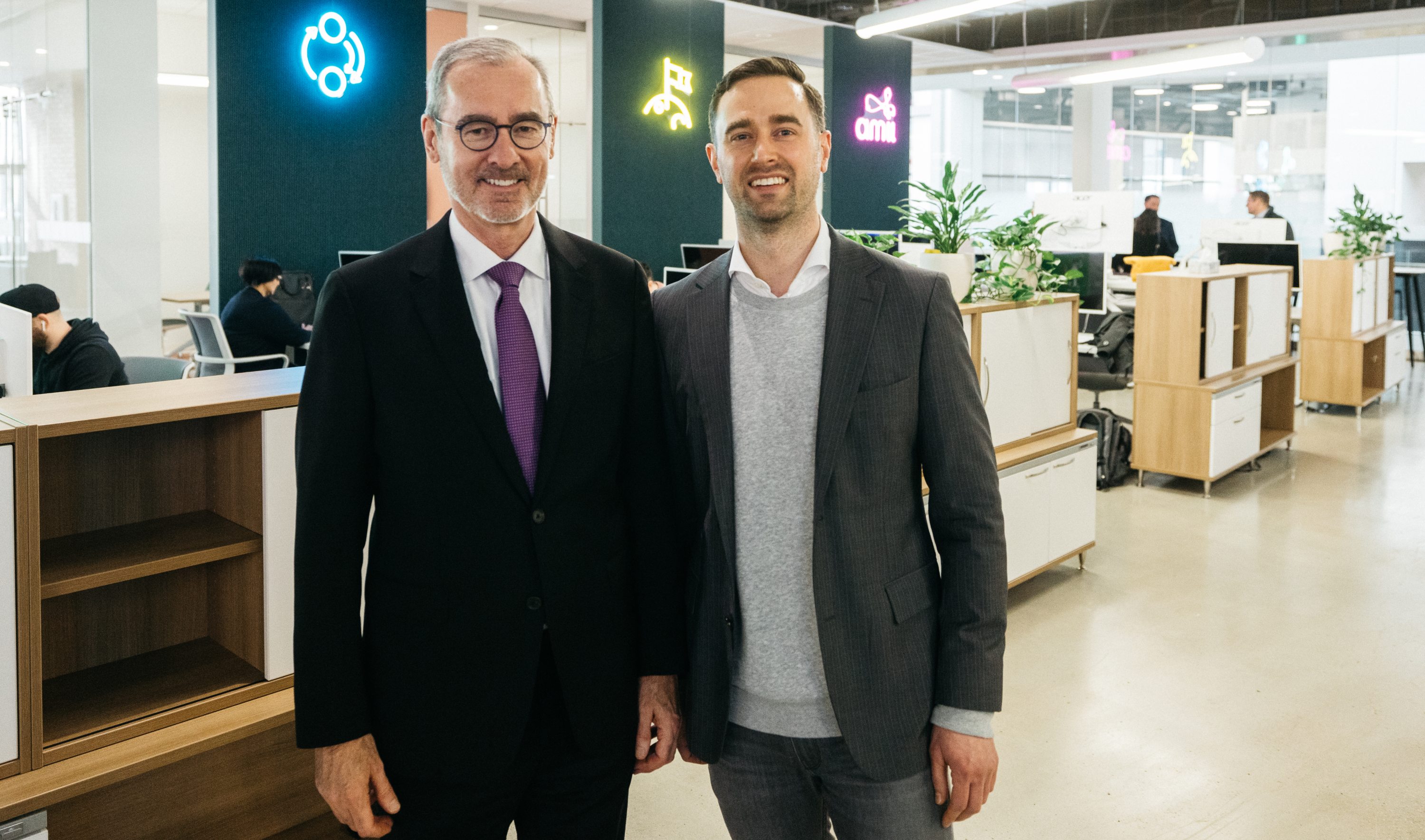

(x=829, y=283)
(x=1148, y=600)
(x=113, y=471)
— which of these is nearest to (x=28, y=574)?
(x=113, y=471)

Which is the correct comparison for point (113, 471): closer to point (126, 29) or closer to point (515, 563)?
point (515, 563)

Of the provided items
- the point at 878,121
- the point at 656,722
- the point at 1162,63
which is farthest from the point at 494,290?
the point at 878,121

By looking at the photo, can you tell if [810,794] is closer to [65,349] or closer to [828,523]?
[828,523]

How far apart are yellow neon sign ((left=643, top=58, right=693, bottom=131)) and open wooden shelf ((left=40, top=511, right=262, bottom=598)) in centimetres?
804

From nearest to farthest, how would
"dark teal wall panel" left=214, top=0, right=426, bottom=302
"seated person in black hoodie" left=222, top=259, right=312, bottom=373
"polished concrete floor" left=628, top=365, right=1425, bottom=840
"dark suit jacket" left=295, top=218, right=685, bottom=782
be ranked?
"dark suit jacket" left=295, top=218, right=685, bottom=782 < "polished concrete floor" left=628, top=365, right=1425, bottom=840 < "seated person in black hoodie" left=222, top=259, right=312, bottom=373 < "dark teal wall panel" left=214, top=0, right=426, bottom=302

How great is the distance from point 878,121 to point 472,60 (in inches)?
447

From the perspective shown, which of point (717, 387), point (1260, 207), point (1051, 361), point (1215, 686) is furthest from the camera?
point (1260, 207)

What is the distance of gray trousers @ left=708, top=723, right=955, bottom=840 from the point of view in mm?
1504

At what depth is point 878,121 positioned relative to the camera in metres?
12.2

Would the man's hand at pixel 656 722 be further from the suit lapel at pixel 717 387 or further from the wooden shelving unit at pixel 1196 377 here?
the wooden shelving unit at pixel 1196 377

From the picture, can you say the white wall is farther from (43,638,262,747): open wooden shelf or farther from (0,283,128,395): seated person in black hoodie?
(43,638,262,747): open wooden shelf

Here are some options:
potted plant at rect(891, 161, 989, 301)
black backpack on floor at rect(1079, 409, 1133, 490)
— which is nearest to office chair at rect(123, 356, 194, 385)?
potted plant at rect(891, 161, 989, 301)

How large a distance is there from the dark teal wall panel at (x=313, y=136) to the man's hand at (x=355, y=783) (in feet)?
20.9

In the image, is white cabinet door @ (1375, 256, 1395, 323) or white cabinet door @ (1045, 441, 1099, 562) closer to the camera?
white cabinet door @ (1045, 441, 1099, 562)
